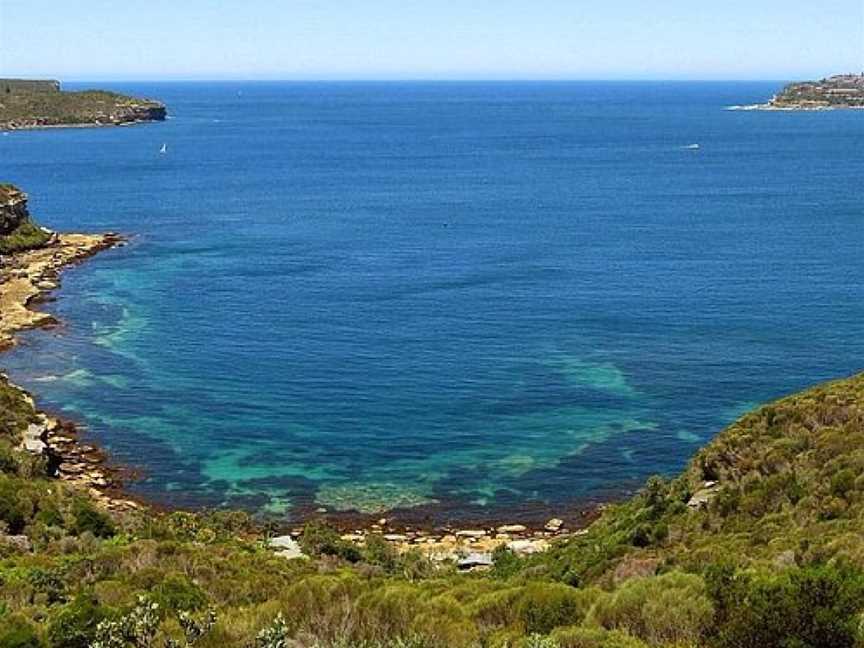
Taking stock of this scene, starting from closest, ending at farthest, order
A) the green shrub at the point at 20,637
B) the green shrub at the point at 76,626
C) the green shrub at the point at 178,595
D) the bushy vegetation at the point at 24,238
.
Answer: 1. the green shrub at the point at 20,637
2. the green shrub at the point at 76,626
3. the green shrub at the point at 178,595
4. the bushy vegetation at the point at 24,238

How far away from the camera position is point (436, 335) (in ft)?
195

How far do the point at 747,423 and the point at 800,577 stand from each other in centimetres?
1873

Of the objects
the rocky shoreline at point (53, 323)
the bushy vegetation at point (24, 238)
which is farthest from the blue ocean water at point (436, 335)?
the bushy vegetation at point (24, 238)

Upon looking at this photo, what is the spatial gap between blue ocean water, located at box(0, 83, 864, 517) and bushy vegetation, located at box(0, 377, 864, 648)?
6.90 m

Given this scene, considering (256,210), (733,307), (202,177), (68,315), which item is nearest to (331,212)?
(256,210)

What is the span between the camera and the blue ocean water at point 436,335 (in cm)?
4300

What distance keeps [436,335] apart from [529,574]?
34002mm

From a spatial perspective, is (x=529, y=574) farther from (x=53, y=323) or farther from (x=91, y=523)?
(x=53, y=323)

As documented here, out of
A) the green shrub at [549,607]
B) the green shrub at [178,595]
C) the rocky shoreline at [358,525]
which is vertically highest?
the green shrub at [549,607]

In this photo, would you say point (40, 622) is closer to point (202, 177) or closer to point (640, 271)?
point (640, 271)

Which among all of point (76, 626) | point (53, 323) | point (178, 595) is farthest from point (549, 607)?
point (53, 323)

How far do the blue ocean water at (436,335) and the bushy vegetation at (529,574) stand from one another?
6.90 meters

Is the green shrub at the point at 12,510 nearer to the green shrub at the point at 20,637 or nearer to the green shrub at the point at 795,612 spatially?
the green shrub at the point at 20,637

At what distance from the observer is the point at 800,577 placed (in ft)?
49.8
